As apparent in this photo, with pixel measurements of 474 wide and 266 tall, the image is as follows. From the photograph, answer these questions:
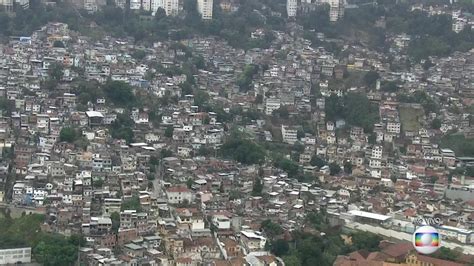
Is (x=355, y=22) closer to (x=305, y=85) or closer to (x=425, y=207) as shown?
(x=305, y=85)

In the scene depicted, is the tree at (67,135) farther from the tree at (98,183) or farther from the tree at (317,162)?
the tree at (317,162)

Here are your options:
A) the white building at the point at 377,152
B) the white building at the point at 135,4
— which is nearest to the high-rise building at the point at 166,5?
the white building at the point at 135,4

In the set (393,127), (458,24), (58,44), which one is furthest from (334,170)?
(458,24)

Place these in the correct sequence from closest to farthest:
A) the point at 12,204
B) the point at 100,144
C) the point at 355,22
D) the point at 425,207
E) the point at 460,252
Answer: the point at 460,252 → the point at 12,204 → the point at 425,207 → the point at 100,144 → the point at 355,22

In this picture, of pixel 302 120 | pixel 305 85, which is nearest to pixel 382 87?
pixel 305 85

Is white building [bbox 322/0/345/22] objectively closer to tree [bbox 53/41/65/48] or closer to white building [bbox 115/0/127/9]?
white building [bbox 115/0/127/9]

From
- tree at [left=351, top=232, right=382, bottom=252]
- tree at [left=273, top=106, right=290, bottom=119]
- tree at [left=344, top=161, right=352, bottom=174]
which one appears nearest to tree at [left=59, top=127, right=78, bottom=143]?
tree at [left=344, top=161, right=352, bottom=174]

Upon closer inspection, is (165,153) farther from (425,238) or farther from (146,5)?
(146,5)
